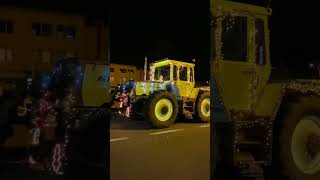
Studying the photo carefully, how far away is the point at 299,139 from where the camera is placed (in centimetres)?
322

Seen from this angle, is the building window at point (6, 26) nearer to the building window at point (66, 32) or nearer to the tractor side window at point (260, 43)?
the building window at point (66, 32)

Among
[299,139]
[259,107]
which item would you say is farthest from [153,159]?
[299,139]

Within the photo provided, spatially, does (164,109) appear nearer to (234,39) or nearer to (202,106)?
(202,106)

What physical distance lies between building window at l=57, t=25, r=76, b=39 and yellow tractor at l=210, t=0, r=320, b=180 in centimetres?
108

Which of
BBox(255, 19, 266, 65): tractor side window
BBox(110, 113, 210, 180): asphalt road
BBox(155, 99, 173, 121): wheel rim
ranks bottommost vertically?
BBox(110, 113, 210, 180): asphalt road

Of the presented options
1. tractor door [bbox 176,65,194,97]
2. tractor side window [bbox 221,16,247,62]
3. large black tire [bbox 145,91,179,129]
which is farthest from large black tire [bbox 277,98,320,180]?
tractor door [bbox 176,65,194,97]

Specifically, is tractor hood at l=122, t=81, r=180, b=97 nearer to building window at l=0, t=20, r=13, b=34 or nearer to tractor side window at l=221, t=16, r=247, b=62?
tractor side window at l=221, t=16, r=247, b=62

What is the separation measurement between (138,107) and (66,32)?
3987mm

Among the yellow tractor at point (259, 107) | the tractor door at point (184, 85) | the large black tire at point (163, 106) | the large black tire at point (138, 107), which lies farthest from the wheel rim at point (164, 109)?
the yellow tractor at point (259, 107)

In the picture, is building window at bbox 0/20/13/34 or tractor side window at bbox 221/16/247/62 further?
tractor side window at bbox 221/16/247/62

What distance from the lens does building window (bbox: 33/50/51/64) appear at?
8.94 ft

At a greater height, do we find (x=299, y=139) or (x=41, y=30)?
(x=41, y=30)

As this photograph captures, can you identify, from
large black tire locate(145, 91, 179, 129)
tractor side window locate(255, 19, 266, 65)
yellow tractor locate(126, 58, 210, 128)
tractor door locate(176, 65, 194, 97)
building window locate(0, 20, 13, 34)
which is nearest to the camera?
building window locate(0, 20, 13, 34)

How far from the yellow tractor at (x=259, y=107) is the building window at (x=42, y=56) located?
123cm
